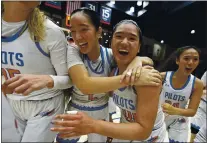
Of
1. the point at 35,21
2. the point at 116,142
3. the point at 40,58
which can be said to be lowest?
the point at 116,142

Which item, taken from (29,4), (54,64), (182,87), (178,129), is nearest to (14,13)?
(29,4)

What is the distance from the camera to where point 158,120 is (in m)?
0.78

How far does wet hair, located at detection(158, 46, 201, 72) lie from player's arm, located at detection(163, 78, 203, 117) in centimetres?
11

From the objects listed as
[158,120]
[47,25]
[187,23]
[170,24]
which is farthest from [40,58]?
[187,23]

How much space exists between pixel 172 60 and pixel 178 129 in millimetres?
402

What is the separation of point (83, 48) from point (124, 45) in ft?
0.44

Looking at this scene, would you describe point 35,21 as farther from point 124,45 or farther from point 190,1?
point 190,1

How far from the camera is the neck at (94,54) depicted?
0.73 metres

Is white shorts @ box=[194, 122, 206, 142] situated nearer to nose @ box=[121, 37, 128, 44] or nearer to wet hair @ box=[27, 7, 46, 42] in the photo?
nose @ box=[121, 37, 128, 44]

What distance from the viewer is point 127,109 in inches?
27.7

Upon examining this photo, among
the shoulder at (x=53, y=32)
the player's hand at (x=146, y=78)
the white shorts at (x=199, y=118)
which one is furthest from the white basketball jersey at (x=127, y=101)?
the white shorts at (x=199, y=118)

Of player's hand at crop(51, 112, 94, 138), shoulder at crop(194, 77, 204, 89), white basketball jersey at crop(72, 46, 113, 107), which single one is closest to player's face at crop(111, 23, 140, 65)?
white basketball jersey at crop(72, 46, 113, 107)

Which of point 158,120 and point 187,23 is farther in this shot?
point 187,23

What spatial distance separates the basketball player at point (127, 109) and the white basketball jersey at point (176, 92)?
20cm
